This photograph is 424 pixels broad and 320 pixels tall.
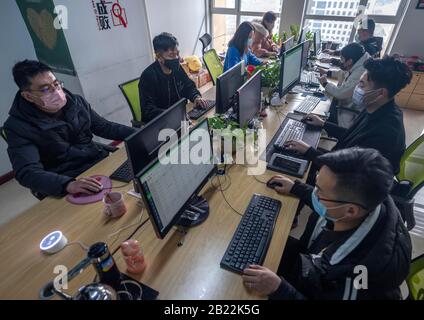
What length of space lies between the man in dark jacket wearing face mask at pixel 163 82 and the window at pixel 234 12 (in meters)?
3.41

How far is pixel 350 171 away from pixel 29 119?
179 cm

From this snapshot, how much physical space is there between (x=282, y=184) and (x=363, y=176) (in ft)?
1.79

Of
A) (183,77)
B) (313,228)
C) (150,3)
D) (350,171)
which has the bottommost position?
(313,228)

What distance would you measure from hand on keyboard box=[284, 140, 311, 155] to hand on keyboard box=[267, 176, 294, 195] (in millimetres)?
358

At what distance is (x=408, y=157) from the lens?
163cm

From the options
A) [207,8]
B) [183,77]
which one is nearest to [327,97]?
[183,77]

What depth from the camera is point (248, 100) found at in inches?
69.9

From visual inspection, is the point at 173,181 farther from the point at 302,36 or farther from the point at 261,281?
the point at 302,36

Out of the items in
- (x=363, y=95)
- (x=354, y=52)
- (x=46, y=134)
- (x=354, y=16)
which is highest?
(x=354, y=16)

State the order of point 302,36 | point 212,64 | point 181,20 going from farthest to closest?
point 181,20 → point 302,36 → point 212,64

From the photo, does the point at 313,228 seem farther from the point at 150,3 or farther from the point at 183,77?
the point at 150,3

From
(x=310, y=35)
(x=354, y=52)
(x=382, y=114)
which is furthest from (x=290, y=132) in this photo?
(x=310, y=35)

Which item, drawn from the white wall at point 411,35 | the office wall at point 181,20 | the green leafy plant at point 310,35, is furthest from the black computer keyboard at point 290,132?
the white wall at point 411,35

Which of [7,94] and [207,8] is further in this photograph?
[207,8]
